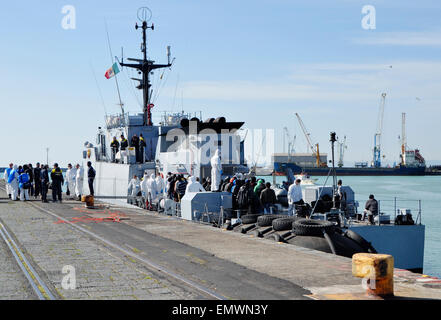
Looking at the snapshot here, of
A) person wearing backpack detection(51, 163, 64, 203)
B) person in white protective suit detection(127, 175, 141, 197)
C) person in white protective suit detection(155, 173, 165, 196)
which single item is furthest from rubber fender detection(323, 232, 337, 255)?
person wearing backpack detection(51, 163, 64, 203)

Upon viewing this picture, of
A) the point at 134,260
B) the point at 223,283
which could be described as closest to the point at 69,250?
the point at 134,260

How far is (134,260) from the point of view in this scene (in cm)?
1060

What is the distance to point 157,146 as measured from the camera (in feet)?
87.8

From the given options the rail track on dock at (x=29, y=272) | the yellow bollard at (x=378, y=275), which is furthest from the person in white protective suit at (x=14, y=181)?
the yellow bollard at (x=378, y=275)

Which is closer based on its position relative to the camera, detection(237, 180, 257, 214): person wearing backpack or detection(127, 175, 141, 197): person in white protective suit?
detection(237, 180, 257, 214): person wearing backpack

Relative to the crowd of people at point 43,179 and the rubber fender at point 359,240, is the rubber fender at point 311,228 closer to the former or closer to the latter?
the rubber fender at point 359,240

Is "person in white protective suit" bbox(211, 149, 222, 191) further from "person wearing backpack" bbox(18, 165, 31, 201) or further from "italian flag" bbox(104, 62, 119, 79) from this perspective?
"italian flag" bbox(104, 62, 119, 79)

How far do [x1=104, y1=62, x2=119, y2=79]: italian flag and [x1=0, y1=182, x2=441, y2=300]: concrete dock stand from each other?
17585mm

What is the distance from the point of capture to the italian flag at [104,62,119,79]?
32.3 metres

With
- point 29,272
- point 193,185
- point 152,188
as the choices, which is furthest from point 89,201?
point 29,272

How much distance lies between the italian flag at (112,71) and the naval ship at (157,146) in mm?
495

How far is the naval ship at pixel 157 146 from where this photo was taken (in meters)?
23.1

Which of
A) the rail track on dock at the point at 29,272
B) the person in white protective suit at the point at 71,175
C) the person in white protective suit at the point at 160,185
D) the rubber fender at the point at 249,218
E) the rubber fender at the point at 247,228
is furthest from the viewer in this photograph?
the person in white protective suit at the point at 71,175

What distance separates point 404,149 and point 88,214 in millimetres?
183580
